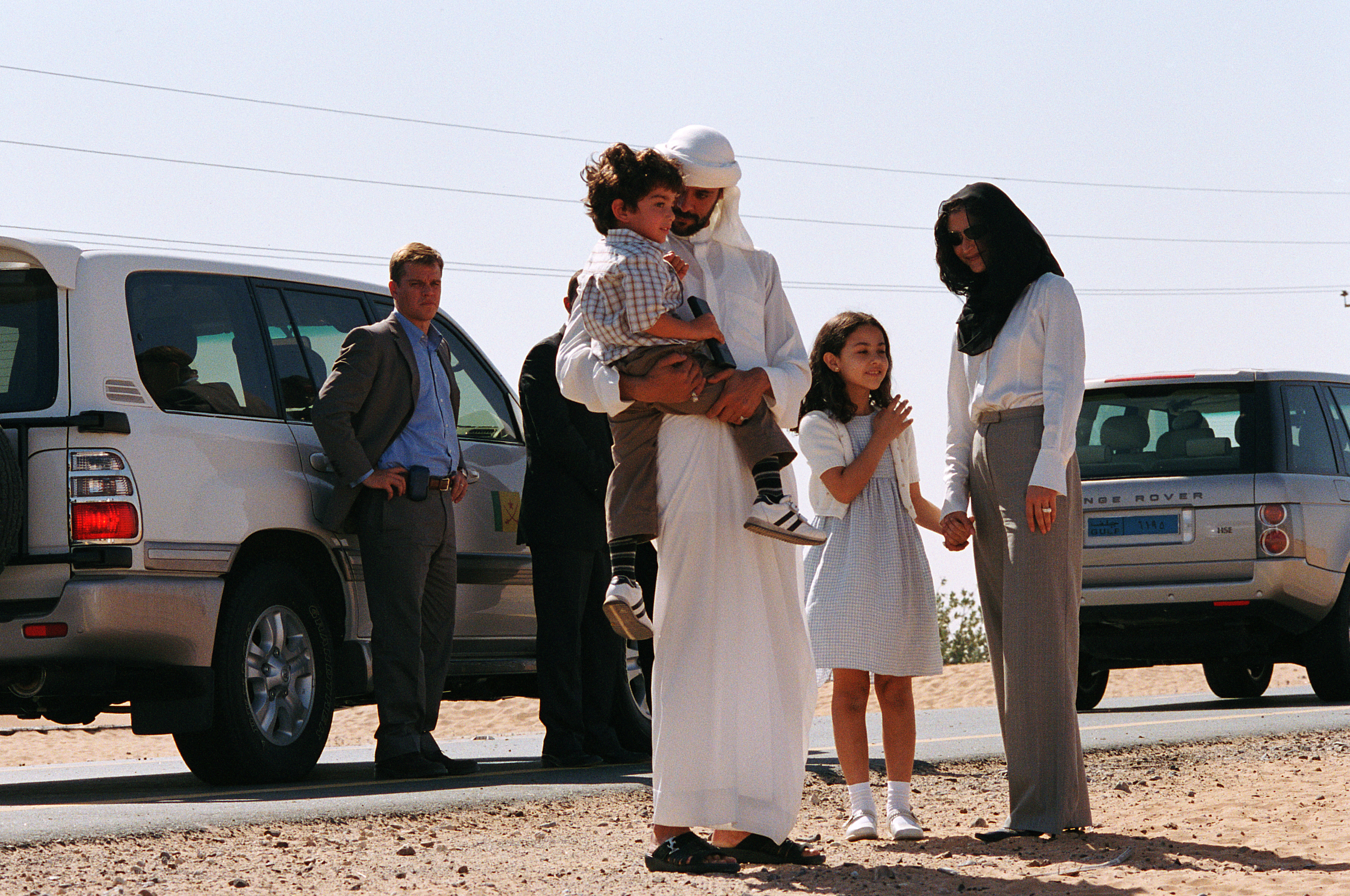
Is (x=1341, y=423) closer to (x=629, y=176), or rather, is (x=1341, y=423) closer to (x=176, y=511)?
(x=176, y=511)

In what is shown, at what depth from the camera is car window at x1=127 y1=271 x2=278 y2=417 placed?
7031mm

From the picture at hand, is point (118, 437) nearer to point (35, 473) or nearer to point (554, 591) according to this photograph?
point (35, 473)

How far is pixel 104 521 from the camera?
6.68 meters

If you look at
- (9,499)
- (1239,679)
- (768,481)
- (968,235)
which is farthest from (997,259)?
(1239,679)

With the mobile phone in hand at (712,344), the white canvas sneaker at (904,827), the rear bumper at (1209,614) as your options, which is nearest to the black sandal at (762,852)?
the white canvas sneaker at (904,827)

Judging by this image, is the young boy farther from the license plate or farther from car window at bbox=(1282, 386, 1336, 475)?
car window at bbox=(1282, 386, 1336, 475)

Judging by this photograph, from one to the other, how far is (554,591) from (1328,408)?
613cm

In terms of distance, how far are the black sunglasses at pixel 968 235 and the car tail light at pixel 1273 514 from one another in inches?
233

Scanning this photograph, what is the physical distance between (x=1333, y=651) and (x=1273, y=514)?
1120mm

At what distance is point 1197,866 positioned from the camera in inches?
189

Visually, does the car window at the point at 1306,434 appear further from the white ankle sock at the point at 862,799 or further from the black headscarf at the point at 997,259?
the white ankle sock at the point at 862,799

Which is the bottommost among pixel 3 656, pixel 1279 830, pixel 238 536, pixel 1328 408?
pixel 1279 830

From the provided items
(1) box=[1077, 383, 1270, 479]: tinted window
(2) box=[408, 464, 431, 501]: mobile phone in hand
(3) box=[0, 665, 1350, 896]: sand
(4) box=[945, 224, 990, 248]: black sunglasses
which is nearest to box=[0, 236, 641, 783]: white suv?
(2) box=[408, 464, 431, 501]: mobile phone in hand

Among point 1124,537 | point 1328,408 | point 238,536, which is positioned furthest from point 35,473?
point 1328,408
